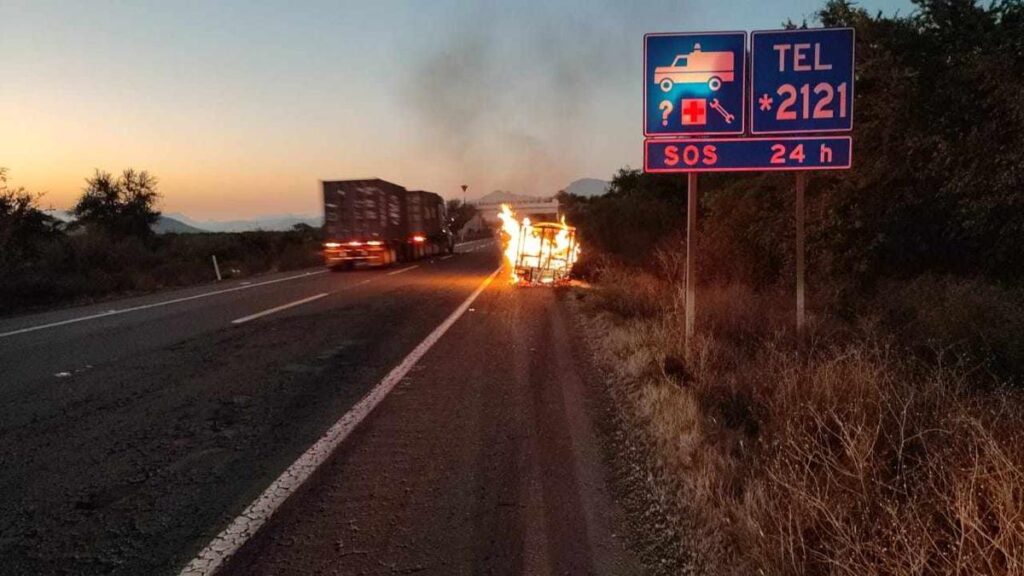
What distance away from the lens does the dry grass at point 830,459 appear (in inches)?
130

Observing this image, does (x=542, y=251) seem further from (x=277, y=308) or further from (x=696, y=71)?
(x=696, y=71)

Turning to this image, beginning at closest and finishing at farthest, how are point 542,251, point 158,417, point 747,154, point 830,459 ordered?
point 830,459
point 158,417
point 747,154
point 542,251

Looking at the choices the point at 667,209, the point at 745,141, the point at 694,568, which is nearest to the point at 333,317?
the point at 745,141

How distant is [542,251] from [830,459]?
17251mm

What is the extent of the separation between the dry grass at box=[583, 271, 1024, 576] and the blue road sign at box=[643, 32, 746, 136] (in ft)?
8.64

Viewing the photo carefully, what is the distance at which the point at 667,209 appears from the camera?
29078mm

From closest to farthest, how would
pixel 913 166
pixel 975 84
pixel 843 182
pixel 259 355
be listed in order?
pixel 259 355 → pixel 975 84 → pixel 913 166 → pixel 843 182

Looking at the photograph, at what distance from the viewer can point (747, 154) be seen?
329 inches

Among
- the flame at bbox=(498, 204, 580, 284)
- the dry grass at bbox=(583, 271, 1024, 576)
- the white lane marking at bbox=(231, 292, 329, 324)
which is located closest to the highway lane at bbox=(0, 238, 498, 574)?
the white lane marking at bbox=(231, 292, 329, 324)

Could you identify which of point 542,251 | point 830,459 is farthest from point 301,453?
point 542,251

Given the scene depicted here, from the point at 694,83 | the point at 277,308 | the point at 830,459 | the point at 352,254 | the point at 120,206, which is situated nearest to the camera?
the point at 830,459

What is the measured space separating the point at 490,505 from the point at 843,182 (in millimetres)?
11450

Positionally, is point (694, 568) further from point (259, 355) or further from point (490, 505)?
point (259, 355)

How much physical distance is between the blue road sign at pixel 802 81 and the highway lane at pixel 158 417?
5773mm
